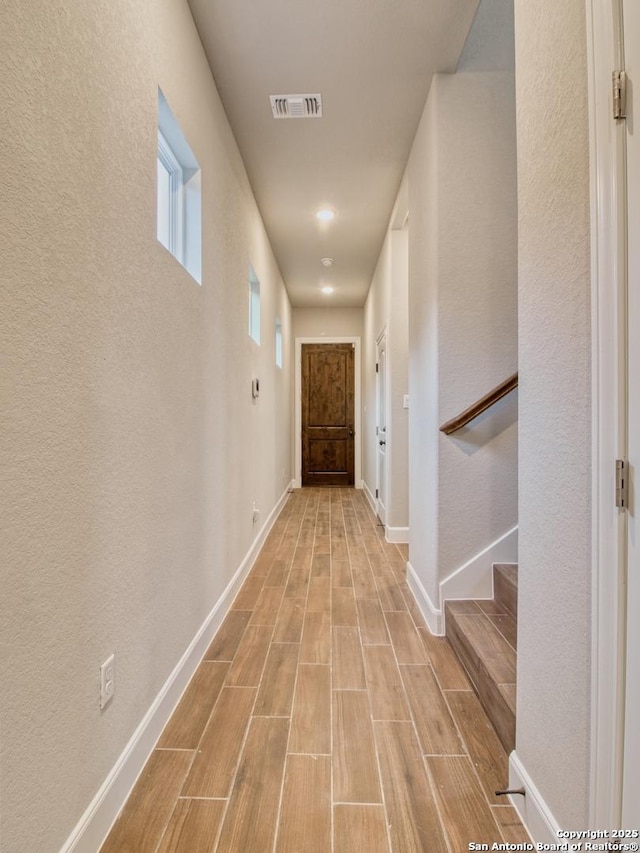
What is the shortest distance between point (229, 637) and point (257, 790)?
3.02 feet

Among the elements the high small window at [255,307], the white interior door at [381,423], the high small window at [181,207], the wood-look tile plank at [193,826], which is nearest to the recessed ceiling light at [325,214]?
the high small window at [255,307]

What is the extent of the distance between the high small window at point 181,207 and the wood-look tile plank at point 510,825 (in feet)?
7.11

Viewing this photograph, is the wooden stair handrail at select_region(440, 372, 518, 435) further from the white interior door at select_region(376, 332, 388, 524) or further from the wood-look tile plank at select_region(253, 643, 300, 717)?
the white interior door at select_region(376, 332, 388, 524)

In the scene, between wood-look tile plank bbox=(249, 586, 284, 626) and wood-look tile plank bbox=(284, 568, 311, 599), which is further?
wood-look tile plank bbox=(284, 568, 311, 599)

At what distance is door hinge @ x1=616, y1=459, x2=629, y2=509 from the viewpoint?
797mm

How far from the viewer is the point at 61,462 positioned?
36.4 inches

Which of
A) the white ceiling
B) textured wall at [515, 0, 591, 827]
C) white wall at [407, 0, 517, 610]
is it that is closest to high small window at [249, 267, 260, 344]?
the white ceiling

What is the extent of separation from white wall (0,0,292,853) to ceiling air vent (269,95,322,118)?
521 millimetres

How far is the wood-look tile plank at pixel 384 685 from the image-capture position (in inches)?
60.8

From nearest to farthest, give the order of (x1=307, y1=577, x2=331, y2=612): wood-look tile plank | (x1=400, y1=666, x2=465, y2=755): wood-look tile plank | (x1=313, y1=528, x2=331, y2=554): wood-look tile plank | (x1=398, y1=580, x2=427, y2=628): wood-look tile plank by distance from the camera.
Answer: (x1=400, y1=666, x2=465, y2=755): wood-look tile plank, (x1=398, y1=580, x2=427, y2=628): wood-look tile plank, (x1=307, y1=577, x2=331, y2=612): wood-look tile plank, (x1=313, y1=528, x2=331, y2=554): wood-look tile plank

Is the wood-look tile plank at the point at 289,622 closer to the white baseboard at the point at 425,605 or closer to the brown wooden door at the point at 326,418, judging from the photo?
the white baseboard at the point at 425,605

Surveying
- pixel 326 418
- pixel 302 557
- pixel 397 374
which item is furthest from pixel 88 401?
pixel 326 418

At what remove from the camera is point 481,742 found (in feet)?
4.58

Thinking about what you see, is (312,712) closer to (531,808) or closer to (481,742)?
(481,742)
